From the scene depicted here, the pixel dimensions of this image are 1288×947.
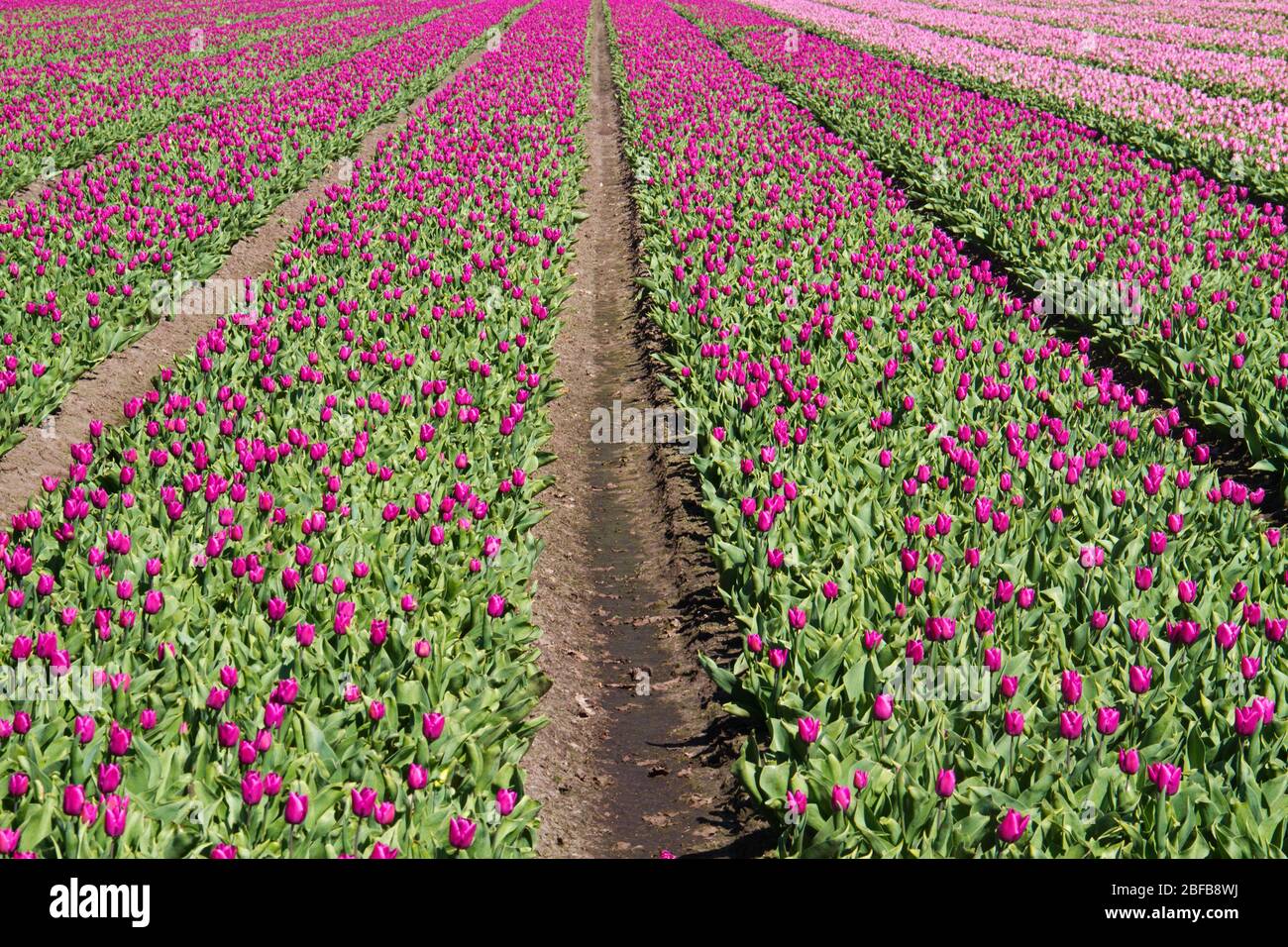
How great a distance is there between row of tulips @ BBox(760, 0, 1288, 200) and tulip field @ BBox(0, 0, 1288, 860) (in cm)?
27

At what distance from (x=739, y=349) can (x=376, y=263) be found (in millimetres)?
4882

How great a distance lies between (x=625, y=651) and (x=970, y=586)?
80.7 inches

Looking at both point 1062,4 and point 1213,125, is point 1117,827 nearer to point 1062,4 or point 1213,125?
point 1213,125

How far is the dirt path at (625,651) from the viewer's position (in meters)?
5.05

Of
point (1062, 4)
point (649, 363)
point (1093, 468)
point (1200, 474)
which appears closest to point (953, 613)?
point (1093, 468)

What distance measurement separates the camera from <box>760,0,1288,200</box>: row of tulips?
57.4 feet

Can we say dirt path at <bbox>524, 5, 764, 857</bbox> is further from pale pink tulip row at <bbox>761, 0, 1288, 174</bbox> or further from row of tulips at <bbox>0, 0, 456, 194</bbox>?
pale pink tulip row at <bbox>761, 0, 1288, 174</bbox>

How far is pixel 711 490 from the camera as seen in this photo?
730cm

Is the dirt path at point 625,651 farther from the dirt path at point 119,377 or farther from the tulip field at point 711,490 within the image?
the dirt path at point 119,377

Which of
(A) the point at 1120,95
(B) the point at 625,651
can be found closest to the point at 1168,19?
(A) the point at 1120,95

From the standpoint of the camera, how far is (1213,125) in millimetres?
19500

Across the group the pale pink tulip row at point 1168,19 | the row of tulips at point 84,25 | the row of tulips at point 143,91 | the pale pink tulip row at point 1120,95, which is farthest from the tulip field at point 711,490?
the pale pink tulip row at point 1168,19

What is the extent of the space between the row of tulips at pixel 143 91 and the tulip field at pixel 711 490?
26cm

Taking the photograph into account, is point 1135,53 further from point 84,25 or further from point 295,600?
point 84,25
